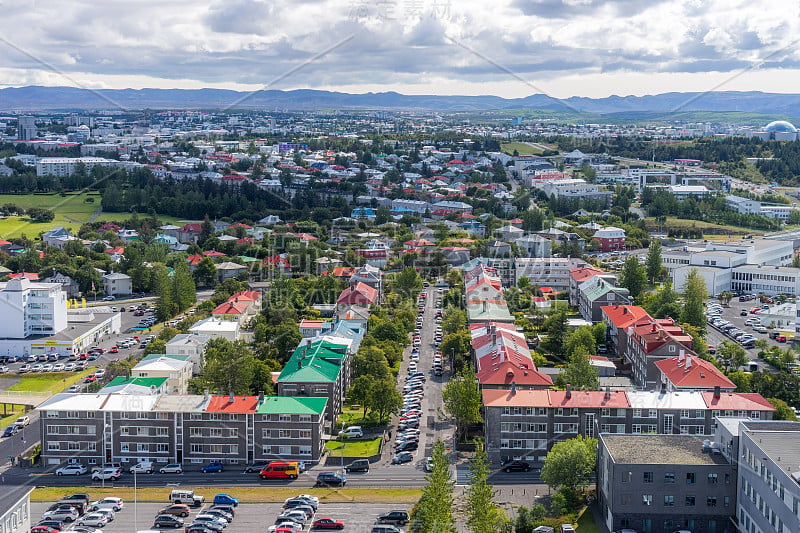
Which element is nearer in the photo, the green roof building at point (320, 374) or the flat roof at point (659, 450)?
the flat roof at point (659, 450)

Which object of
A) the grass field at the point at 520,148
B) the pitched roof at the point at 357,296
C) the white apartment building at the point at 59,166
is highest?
the grass field at the point at 520,148

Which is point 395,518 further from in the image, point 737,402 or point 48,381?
point 48,381

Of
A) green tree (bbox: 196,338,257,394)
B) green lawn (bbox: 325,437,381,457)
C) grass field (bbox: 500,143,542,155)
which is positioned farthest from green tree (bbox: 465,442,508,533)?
grass field (bbox: 500,143,542,155)

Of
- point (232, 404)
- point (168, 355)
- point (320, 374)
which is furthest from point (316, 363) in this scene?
point (168, 355)

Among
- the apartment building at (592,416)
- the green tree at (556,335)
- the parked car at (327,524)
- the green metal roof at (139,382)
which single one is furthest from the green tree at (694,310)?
the green metal roof at (139,382)

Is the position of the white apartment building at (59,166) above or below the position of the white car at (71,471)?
above

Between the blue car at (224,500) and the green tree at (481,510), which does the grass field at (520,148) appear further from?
the green tree at (481,510)

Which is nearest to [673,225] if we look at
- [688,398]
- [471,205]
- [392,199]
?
[471,205]
